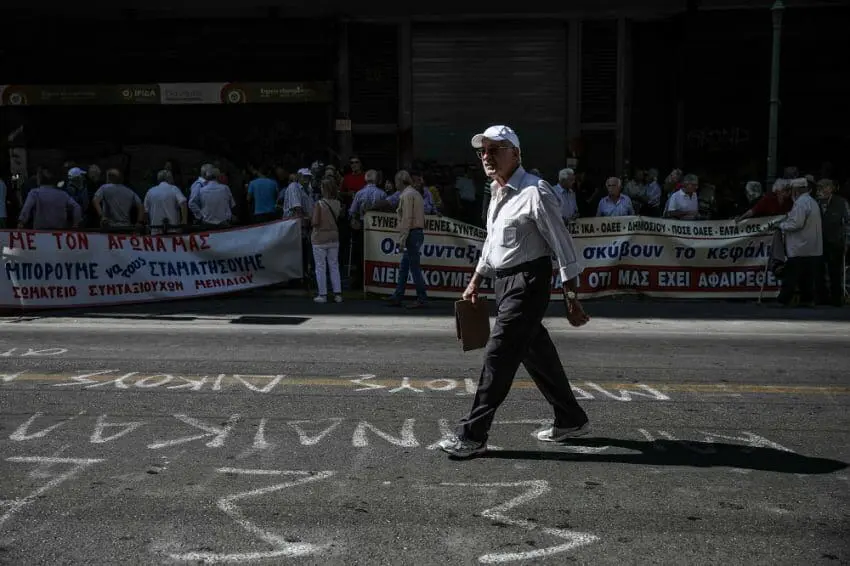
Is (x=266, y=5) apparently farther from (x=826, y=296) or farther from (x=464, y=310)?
(x=464, y=310)

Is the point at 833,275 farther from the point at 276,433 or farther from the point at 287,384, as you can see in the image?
the point at 276,433

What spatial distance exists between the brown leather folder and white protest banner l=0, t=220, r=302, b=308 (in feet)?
28.3

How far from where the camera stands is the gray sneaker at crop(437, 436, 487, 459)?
225 inches

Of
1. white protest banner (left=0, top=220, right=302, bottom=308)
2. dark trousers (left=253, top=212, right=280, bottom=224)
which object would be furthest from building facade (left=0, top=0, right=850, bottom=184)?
white protest banner (left=0, top=220, right=302, bottom=308)

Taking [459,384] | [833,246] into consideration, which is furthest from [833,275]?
[459,384]

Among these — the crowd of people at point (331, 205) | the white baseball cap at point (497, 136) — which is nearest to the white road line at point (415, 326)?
the crowd of people at point (331, 205)

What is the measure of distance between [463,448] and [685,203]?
10869mm

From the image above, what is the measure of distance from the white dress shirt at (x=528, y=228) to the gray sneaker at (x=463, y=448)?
1042 millimetres

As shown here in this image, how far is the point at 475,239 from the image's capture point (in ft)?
48.3

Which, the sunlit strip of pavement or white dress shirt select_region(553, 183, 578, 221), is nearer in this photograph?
the sunlit strip of pavement

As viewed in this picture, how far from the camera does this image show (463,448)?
18.8ft

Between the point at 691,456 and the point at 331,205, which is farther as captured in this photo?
the point at 331,205

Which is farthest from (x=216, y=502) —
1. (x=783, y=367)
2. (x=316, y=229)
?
(x=316, y=229)

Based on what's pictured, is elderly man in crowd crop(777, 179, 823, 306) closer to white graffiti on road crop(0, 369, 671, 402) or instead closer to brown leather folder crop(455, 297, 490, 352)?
white graffiti on road crop(0, 369, 671, 402)
